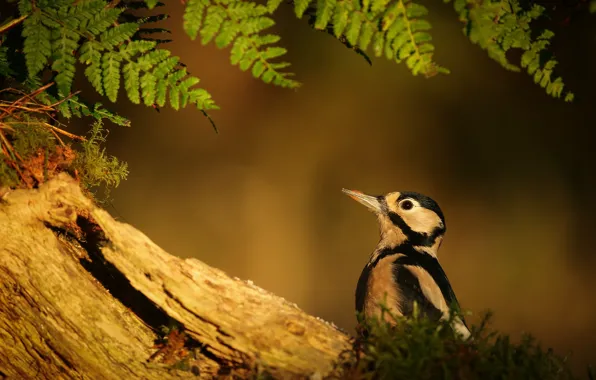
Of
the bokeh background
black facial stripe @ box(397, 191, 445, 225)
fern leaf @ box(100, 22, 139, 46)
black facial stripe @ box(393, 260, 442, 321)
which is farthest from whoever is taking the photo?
the bokeh background

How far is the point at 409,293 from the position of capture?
2.39 m

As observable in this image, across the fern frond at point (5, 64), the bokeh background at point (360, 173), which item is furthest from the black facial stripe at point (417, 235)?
the fern frond at point (5, 64)

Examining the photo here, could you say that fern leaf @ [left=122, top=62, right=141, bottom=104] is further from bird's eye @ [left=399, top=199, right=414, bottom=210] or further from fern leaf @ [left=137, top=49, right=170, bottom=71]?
bird's eye @ [left=399, top=199, right=414, bottom=210]

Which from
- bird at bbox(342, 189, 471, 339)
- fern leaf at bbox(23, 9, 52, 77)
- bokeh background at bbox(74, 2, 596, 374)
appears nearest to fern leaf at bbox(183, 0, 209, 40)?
fern leaf at bbox(23, 9, 52, 77)

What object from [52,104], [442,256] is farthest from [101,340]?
[442,256]

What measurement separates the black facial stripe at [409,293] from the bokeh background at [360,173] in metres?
2.14

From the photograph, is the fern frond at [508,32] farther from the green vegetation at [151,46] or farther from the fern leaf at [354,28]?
the fern leaf at [354,28]

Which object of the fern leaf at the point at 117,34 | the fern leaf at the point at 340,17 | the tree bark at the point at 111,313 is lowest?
the tree bark at the point at 111,313

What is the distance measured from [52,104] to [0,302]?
1.68ft

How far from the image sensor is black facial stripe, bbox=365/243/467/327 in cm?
249

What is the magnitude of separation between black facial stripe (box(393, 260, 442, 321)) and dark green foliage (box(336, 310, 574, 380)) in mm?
668

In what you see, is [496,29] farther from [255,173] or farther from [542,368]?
[255,173]

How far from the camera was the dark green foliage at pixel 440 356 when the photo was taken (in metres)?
1.47

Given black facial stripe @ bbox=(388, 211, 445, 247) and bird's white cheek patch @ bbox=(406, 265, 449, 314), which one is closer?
bird's white cheek patch @ bbox=(406, 265, 449, 314)
